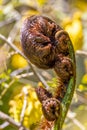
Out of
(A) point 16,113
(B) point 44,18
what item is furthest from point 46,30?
(A) point 16,113

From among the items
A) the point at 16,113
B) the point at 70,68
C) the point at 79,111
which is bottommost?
the point at 79,111

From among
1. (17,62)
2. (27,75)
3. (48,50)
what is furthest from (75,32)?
(48,50)

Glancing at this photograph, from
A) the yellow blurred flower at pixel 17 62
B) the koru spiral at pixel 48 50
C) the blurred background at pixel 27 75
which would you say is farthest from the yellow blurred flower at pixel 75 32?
the koru spiral at pixel 48 50

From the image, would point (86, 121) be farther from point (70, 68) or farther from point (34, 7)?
point (34, 7)

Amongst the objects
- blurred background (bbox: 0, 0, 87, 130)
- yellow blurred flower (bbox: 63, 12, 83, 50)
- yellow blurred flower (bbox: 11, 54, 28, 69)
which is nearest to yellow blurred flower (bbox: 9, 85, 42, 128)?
blurred background (bbox: 0, 0, 87, 130)

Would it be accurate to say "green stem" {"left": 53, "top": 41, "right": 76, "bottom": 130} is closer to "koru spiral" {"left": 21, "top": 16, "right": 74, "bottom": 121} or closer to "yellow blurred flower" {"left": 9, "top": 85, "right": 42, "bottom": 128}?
"koru spiral" {"left": 21, "top": 16, "right": 74, "bottom": 121}

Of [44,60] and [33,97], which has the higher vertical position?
[44,60]

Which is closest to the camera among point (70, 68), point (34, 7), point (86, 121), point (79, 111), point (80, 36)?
point (70, 68)
